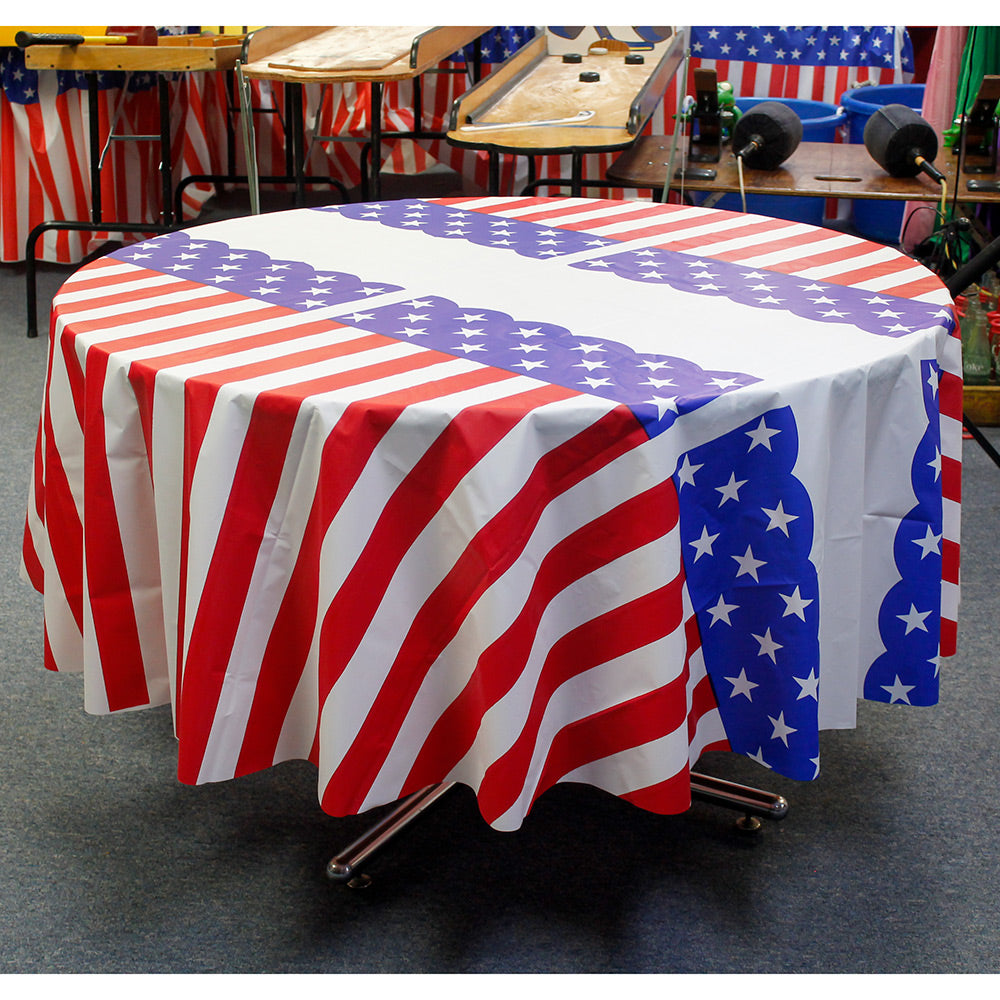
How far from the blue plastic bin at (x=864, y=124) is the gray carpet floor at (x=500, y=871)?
3.58 meters

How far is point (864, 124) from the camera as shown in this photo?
5.02 metres

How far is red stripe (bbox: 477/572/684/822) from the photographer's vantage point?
1.25m

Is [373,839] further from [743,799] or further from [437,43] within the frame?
[437,43]

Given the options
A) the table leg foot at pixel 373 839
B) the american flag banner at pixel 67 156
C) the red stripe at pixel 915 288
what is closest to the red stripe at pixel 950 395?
the red stripe at pixel 915 288

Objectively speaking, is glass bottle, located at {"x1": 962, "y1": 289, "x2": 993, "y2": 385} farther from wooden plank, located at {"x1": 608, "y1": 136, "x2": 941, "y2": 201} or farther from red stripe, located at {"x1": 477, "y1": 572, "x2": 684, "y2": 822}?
red stripe, located at {"x1": 477, "y1": 572, "x2": 684, "y2": 822}

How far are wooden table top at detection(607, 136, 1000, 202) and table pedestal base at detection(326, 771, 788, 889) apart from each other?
199 centimetres

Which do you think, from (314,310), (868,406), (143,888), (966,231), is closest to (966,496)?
(966,231)

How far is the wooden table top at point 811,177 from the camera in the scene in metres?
3.29

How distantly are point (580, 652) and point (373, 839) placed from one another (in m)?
0.55

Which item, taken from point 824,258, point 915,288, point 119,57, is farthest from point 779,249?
point 119,57

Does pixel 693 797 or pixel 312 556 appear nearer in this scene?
pixel 312 556

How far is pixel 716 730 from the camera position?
143 centimetres

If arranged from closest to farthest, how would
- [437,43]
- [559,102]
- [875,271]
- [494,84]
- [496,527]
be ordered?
[496,527] → [875,271] → [559,102] → [494,84] → [437,43]

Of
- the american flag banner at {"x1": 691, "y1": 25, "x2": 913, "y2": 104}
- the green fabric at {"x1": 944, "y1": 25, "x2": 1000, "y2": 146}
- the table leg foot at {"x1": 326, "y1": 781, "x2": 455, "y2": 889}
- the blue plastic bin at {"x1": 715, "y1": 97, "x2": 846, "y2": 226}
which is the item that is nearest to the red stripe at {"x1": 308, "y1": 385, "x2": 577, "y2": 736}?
the table leg foot at {"x1": 326, "y1": 781, "x2": 455, "y2": 889}
